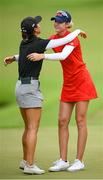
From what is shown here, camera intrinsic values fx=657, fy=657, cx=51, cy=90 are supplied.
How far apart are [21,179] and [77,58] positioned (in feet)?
3.02

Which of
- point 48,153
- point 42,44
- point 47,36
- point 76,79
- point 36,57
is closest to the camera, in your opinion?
point 36,57

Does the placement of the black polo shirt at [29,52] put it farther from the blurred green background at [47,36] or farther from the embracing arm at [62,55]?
the blurred green background at [47,36]

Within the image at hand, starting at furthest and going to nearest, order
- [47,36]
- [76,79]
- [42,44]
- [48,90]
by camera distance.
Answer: [47,36] → [48,90] → [76,79] → [42,44]

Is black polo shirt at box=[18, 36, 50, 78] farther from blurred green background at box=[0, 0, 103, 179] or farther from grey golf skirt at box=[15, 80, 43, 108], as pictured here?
blurred green background at box=[0, 0, 103, 179]

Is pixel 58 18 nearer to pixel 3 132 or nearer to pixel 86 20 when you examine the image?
pixel 3 132

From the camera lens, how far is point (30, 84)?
14.3ft

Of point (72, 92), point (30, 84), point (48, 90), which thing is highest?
point (30, 84)

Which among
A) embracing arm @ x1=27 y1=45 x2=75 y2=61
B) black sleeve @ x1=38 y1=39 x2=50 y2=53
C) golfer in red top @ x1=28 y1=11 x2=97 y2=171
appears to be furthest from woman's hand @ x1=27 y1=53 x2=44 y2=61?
golfer in red top @ x1=28 y1=11 x2=97 y2=171

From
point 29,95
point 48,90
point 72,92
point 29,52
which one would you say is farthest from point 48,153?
point 48,90

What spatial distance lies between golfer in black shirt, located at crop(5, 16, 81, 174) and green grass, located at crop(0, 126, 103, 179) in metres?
0.16

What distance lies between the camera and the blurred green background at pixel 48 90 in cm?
482

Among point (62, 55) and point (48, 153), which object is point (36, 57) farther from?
point (48, 153)

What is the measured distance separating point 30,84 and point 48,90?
146 inches

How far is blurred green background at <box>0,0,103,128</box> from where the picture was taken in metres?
7.31
